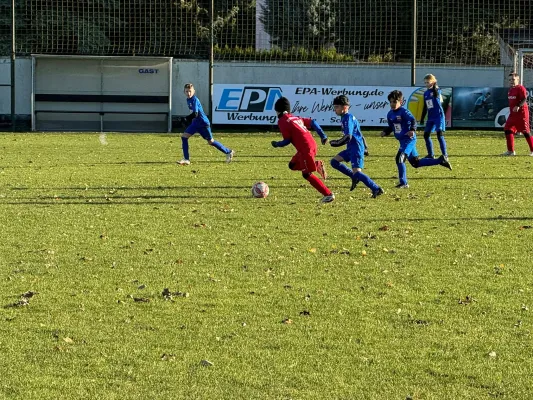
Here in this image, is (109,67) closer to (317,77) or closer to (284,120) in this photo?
(317,77)

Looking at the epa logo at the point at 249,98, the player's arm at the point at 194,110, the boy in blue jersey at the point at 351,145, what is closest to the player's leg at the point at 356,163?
the boy in blue jersey at the point at 351,145

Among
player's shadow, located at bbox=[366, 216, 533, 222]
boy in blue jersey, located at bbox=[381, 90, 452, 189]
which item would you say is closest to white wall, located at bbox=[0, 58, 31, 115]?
boy in blue jersey, located at bbox=[381, 90, 452, 189]

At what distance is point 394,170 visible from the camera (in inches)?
723

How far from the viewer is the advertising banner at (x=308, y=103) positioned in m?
32.3

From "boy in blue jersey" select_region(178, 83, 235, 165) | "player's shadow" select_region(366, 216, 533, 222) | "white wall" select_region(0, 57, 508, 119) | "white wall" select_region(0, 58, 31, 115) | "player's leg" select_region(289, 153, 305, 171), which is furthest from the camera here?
"white wall" select_region(0, 58, 31, 115)

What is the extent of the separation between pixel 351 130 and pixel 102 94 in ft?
76.3

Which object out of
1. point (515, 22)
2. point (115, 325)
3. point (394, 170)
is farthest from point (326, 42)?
point (115, 325)

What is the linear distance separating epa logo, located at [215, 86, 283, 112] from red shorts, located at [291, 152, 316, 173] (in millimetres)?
19399

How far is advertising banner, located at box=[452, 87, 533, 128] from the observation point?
32219 millimetres

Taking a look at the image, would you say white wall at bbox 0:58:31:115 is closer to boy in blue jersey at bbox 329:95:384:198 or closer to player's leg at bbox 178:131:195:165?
player's leg at bbox 178:131:195:165

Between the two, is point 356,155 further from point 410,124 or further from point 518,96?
point 518,96

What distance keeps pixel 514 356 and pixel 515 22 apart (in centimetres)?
3936

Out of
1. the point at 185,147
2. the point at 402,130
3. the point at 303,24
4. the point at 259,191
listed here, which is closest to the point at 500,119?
the point at 303,24

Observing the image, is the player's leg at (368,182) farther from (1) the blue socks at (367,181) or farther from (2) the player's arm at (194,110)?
(2) the player's arm at (194,110)
